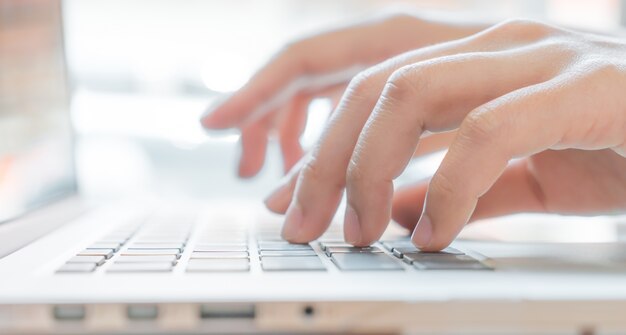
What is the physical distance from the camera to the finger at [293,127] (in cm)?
95

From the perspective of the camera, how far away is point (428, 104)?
1.58ft

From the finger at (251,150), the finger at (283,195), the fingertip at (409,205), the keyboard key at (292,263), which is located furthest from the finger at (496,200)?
the finger at (251,150)

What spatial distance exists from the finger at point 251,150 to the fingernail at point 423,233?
0.48m

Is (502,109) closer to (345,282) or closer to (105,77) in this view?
(345,282)

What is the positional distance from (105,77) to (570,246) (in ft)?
4.24

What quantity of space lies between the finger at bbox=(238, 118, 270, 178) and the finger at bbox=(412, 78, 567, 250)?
1.61 ft

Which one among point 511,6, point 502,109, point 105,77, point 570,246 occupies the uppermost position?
point 511,6

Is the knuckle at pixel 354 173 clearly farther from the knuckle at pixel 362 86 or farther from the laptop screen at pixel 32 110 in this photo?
the laptop screen at pixel 32 110

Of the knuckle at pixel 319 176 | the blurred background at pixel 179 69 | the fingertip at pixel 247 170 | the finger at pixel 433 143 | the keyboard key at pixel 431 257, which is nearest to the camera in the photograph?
the keyboard key at pixel 431 257

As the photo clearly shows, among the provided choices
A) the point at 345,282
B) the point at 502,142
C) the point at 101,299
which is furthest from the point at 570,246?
the point at 101,299

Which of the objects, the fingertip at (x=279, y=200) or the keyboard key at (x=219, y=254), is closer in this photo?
the keyboard key at (x=219, y=254)

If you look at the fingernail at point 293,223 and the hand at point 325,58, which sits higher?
the hand at point 325,58

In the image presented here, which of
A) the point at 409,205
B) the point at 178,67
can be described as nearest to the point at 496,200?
the point at 409,205

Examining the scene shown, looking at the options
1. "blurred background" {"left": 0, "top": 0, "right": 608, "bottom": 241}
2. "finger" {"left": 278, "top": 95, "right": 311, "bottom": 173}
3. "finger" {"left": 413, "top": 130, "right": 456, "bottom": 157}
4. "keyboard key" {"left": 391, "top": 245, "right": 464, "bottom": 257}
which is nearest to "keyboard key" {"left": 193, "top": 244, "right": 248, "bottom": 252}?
"keyboard key" {"left": 391, "top": 245, "right": 464, "bottom": 257}
